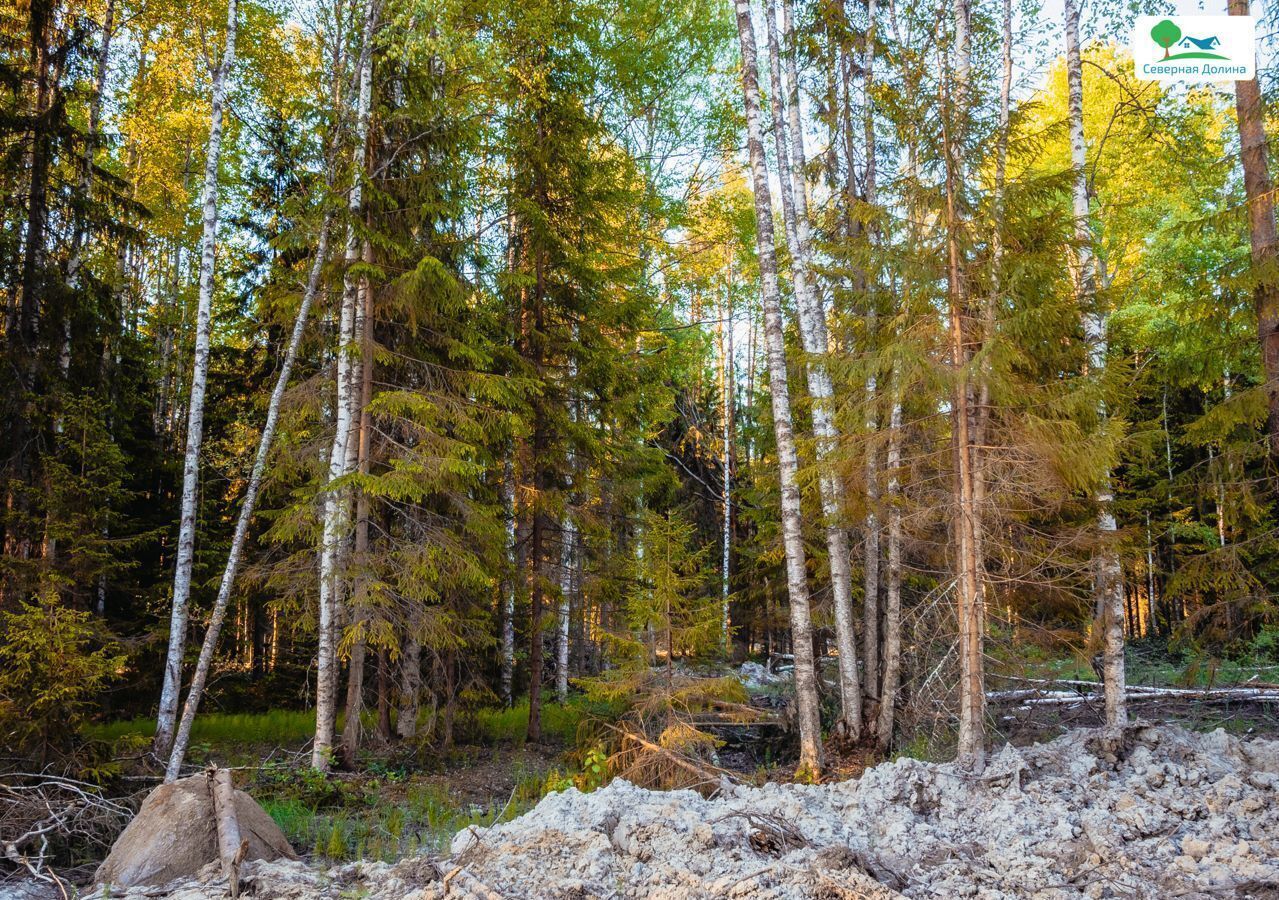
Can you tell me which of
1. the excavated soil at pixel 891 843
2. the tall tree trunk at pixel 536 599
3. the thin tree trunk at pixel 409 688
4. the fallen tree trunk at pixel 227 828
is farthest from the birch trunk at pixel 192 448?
the excavated soil at pixel 891 843

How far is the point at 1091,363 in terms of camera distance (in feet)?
26.2

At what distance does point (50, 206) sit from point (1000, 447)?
43.7ft

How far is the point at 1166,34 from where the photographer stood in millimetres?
10164

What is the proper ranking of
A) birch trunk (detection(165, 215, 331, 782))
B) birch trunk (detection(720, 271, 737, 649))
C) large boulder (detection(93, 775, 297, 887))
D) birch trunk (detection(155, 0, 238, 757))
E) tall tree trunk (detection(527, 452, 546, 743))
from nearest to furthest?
large boulder (detection(93, 775, 297, 887)) → birch trunk (detection(165, 215, 331, 782)) → birch trunk (detection(155, 0, 238, 757)) → tall tree trunk (detection(527, 452, 546, 743)) → birch trunk (detection(720, 271, 737, 649))

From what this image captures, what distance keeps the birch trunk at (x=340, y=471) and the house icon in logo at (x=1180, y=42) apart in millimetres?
10209

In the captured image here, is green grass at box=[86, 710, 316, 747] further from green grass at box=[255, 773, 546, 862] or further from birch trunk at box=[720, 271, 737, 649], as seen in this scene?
birch trunk at box=[720, 271, 737, 649]

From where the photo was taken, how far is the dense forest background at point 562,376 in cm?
714

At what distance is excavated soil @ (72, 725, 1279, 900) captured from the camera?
385 centimetres

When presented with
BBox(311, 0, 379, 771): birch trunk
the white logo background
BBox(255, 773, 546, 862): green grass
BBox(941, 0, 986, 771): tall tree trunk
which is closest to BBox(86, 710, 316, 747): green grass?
BBox(311, 0, 379, 771): birch trunk

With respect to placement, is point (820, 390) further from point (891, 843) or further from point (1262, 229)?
point (891, 843)

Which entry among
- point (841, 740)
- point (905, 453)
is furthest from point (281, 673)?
point (905, 453)

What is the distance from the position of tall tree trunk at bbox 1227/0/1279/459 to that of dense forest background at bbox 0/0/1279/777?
34mm

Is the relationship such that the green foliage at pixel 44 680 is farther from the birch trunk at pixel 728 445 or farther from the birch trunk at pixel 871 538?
the birch trunk at pixel 728 445

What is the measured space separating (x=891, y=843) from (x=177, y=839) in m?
4.77
